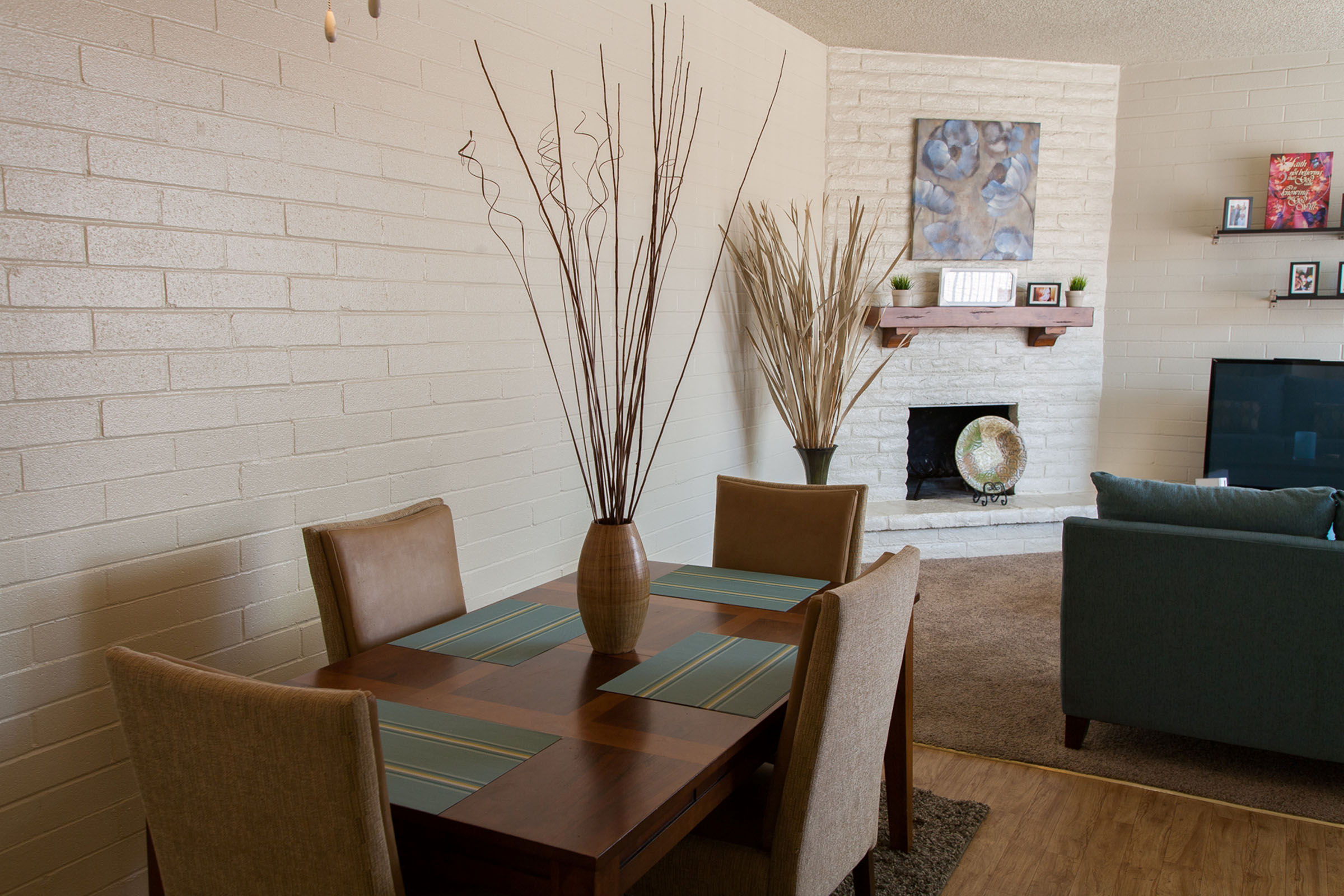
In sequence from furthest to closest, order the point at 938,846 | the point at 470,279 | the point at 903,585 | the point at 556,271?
the point at 556,271
the point at 470,279
the point at 938,846
the point at 903,585

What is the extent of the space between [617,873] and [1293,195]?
5912mm

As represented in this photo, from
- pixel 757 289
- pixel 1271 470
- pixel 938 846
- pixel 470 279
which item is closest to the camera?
pixel 938 846

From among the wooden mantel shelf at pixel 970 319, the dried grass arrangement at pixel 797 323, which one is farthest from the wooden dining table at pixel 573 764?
the wooden mantel shelf at pixel 970 319

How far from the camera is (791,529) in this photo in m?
2.75

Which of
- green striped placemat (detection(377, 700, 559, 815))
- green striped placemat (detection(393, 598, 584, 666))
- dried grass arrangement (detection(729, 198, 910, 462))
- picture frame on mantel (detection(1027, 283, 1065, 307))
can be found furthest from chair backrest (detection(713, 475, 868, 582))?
picture frame on mantel (detection(1027, 283, 1065, 307))

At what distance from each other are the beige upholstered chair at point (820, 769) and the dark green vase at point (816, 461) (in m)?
3.02

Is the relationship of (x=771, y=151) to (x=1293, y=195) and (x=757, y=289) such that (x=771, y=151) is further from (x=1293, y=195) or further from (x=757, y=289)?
(x=1293, y=195)

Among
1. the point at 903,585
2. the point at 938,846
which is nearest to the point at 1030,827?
the point at 938,846

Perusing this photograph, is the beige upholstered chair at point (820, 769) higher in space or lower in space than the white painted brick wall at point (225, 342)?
lower

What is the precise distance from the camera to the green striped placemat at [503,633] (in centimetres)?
203

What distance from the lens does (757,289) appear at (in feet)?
15.8

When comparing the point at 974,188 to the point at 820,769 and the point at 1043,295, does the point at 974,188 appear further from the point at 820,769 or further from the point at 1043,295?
the point at 820,769

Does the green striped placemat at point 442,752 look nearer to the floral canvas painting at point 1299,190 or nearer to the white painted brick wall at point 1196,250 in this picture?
the white painted brick wall at point 1196,250

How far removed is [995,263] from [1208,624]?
3.37 m
